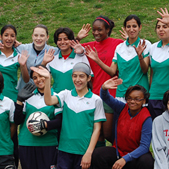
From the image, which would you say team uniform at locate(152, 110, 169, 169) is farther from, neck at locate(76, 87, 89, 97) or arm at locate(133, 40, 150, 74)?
neck at locate(76, 87, 89, 97)

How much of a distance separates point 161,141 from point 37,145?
1678 mm

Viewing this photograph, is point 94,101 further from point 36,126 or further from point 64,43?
point 64,43

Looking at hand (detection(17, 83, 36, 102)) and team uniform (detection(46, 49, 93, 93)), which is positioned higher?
team uniform (detection(46, 49, 93, 93))

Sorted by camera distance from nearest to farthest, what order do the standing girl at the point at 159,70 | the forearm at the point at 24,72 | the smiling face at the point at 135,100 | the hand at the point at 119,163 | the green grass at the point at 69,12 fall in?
the hand at the point at 119,163
the smiling face at the point at 135,100
the standing girl at the point at 159,70
the forearm at the point at 24,72
the green grass at the point at 69,12

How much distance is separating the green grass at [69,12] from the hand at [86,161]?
6.94m

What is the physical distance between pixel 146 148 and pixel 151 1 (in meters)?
9.21

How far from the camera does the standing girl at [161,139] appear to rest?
13.5ft

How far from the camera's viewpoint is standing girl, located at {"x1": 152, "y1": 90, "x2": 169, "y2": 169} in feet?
13.5

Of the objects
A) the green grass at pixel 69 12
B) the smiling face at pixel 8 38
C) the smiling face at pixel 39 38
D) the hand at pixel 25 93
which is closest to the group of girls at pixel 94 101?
the hand at pixel 25 93

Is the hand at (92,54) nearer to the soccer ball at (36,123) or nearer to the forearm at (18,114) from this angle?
the soccer ball at (36,123)

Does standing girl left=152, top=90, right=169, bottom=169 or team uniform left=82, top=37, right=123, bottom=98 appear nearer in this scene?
standing girl left=152, top=90, right=169, bottom=169

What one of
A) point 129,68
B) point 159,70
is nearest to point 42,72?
point 129,68

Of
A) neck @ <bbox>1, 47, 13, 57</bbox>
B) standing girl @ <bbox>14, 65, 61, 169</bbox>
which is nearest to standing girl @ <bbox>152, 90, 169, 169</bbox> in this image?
standing girl @ <bbox>14, 65, 61, 169</bbox>

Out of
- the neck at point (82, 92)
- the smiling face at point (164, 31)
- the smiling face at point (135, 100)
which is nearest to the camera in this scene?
the smiling face at point (135, 100)
